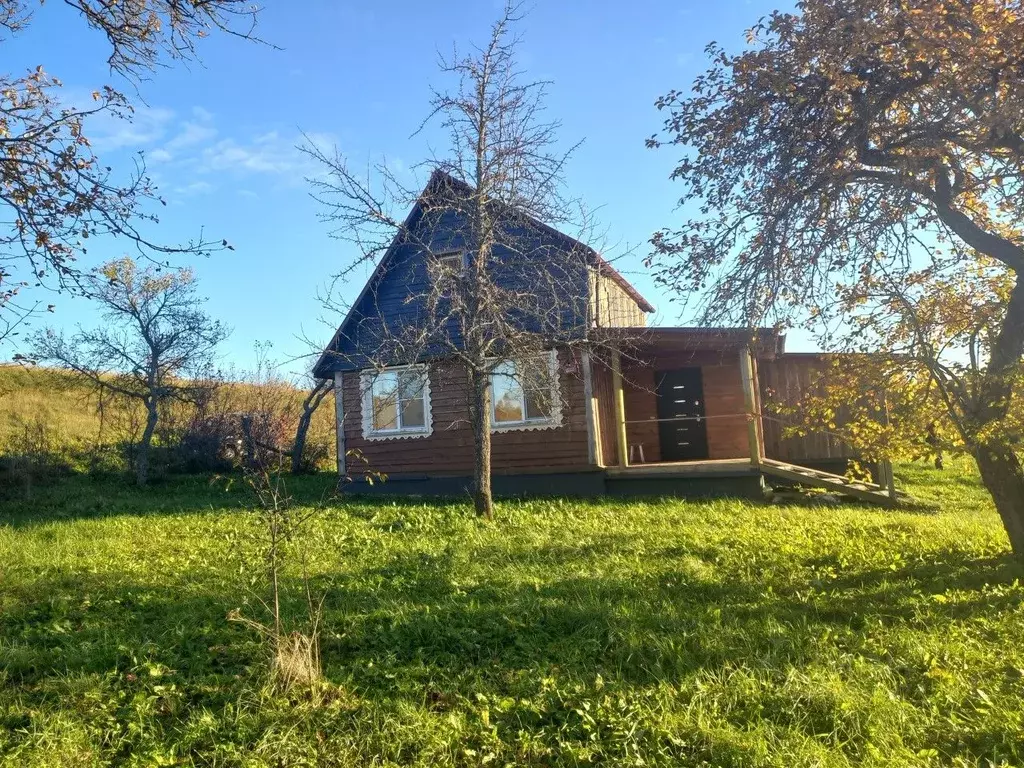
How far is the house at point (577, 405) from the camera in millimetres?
12625

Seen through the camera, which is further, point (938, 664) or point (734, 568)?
point (734, 568)

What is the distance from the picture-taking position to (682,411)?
16250 mm

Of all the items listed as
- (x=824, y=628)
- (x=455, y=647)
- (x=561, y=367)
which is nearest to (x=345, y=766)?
(x=455, y=647)

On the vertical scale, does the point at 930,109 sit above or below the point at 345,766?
above

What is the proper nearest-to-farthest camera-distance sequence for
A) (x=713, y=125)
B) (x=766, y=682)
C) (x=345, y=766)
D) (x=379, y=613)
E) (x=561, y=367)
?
1. (x=345, y=766)
2. (x=766, y=682)
3. (x=379, y=613)
4. (x=713, y=125)
5. (x=561, y=367)

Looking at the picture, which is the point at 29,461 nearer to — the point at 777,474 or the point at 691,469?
the point at 691,469

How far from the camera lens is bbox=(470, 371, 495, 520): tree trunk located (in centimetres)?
1111

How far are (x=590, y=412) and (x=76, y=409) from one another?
18900 millimetres

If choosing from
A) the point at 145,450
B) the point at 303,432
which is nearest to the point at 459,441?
the point at 303,432

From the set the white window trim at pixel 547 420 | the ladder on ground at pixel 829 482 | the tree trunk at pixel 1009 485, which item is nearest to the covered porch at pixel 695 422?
the ladder on ground at pixel 829 482

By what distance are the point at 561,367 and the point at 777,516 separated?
518cm

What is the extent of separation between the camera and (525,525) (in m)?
10.2

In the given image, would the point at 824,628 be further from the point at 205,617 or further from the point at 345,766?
the point at 205,617

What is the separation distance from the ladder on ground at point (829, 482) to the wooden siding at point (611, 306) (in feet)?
12.0
